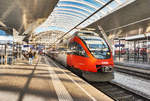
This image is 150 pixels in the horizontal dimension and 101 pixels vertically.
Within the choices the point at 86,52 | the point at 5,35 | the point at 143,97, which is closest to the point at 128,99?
the point at 143,97

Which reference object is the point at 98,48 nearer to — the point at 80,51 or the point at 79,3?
the point at 80,51

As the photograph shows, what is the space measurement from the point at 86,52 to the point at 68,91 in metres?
3.08

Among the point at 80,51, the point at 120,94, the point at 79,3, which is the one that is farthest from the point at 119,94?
the point at 79,3

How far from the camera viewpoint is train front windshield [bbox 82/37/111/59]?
8039 millimetres

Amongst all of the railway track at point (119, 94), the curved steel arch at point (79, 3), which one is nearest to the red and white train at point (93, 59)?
the railway track at point (119, 94)

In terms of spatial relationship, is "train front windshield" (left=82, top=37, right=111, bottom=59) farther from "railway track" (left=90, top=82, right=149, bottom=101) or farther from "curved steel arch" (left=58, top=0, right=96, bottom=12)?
"curved steel arch" (left=58, top=0, right=96, bottom=12)

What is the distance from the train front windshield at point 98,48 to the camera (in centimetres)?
804

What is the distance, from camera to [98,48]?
8.34m

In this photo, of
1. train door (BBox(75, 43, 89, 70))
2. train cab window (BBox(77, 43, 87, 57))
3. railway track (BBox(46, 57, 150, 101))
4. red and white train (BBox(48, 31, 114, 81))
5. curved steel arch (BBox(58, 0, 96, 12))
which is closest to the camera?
railway track (BBox(46, 57, 150, 101))

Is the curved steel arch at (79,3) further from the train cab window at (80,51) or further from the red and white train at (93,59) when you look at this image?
the train cab window at (80,51)

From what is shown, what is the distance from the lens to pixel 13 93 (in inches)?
200

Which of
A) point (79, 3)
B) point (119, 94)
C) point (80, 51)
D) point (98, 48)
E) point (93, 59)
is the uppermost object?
point (79, 3)

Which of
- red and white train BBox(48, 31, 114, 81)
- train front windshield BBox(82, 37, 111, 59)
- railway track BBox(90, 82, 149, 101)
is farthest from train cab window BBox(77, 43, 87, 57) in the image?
railway track BBox(90, 82, 149, 101)

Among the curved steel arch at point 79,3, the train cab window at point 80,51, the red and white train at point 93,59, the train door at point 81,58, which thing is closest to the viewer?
the red and white train at point 93,59
